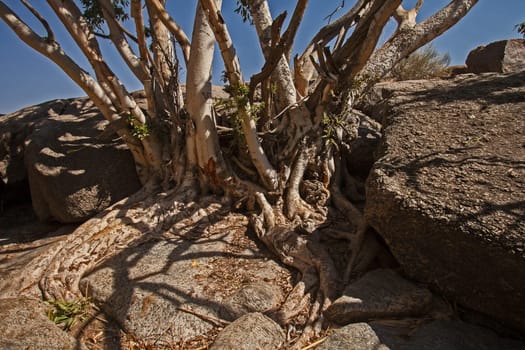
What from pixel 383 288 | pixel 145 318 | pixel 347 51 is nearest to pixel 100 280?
pixel 145 318

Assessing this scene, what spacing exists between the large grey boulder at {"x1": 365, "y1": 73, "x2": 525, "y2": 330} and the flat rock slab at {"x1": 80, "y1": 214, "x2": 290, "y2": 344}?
116 cm

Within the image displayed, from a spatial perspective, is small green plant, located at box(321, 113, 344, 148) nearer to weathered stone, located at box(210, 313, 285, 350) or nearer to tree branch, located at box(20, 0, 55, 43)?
weathered stone, located at box(210, 313, 285, 350)

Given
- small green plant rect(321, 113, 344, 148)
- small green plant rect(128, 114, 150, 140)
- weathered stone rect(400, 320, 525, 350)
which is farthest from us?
small green plant rect(128, 114, 150, 140)

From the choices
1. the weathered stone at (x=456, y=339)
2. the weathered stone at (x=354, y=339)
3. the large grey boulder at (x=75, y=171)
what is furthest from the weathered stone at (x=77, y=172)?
the weathered stone at (x=456, y=339)

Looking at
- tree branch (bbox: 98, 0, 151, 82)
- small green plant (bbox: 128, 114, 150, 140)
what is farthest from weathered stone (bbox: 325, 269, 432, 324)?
tree branch (bbox: 98, 0, 151, 82)

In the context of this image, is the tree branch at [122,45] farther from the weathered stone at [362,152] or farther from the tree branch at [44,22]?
the weathered stone at [362,152]

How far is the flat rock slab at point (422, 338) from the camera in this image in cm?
189

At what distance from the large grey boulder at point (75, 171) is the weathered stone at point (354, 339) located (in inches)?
138

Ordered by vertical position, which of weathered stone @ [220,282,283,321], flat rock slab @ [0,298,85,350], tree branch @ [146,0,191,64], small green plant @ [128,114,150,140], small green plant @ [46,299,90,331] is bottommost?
weathered stone @ [220,282,283,321]

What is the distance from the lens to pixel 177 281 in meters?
2.88

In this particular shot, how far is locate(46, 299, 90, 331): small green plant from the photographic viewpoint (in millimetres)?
2607

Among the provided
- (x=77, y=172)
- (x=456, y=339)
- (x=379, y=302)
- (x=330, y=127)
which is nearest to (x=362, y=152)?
(x=330, y=127)

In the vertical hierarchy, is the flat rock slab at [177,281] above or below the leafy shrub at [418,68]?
below

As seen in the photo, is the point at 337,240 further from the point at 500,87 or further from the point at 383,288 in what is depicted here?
the point at 500,87
